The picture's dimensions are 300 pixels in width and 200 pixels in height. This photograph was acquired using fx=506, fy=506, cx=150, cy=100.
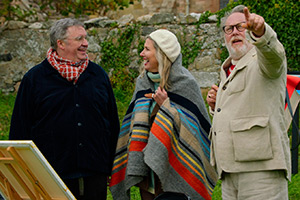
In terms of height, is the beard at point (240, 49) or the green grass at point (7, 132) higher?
the beard at point (240, 49)

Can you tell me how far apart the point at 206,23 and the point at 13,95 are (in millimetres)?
4104

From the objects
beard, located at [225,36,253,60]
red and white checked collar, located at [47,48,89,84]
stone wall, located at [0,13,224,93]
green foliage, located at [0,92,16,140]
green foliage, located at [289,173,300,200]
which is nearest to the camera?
beard, located at [225,36,253,60]

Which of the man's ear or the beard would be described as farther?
the man's ear

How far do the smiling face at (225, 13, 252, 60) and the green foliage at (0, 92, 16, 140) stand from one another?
5.12 meters

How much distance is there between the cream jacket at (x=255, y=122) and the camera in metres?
3.25

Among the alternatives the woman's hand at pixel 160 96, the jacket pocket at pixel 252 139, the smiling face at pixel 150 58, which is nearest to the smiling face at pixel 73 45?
the smiling face at pixel 150 58

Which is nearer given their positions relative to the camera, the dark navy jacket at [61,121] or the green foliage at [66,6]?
the dark navy jacket at [61,121]

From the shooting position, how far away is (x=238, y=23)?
360cm

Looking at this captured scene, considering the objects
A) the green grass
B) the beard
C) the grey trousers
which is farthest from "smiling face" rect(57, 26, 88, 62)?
the green grass

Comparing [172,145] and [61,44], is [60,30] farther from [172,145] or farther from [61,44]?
[172,145]

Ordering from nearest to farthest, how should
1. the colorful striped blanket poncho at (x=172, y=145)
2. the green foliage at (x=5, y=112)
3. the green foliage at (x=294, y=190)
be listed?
the colorful striped blanket poncho at (x=172, y=145)
the green foliage at (x=294, y=190)
the green foliage at (x=5, y=112)

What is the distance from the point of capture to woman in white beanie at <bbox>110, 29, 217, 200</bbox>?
13.4 ft

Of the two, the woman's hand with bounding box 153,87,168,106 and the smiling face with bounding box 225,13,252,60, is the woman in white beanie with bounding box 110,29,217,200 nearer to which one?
the woman's hand with bounding box 153,87,168,106

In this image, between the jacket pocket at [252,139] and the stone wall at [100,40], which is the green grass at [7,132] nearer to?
the stone wall at [100,40]
